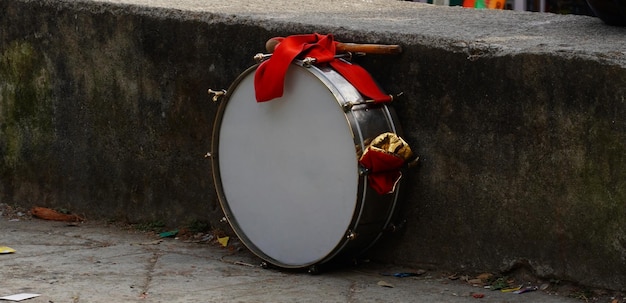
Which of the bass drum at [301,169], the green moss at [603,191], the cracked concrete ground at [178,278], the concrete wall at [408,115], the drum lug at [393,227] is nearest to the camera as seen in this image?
the green moss at [603,191]

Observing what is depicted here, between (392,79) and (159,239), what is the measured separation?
1410mm

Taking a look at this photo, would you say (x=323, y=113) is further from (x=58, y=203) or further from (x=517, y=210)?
(x=58, y=203)

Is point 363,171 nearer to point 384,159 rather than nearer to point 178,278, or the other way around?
point 384,159

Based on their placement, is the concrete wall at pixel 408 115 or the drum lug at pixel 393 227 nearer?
the concrete wall at pixel 408 115

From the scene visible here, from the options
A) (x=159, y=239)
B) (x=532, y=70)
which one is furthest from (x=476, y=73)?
(x=159, y=239)

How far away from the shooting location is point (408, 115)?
15.1 feet

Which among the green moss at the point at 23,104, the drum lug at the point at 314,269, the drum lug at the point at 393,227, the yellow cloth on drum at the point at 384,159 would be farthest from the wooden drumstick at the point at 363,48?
the green moss at the point at 23,104

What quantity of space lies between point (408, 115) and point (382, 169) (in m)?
0.30

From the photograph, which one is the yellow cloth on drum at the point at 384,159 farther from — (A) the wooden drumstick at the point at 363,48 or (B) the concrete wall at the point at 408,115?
(A) the wooden drumstick at the point at 363,48

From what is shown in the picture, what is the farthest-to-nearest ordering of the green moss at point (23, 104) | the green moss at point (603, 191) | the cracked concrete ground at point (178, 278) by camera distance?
the green moss at point (23, 104)
the cracked concrete ground at point (178, 278)
the green moss at point (603, 191)

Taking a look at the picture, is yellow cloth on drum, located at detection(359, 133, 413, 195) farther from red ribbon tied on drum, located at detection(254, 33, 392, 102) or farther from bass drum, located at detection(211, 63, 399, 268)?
red ribbon tied on drum, located at detection(254, 33, 392, 102)

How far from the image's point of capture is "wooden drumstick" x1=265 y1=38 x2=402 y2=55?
4562mm

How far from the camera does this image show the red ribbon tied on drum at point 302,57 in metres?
4.54

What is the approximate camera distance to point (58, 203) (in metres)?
5.96
